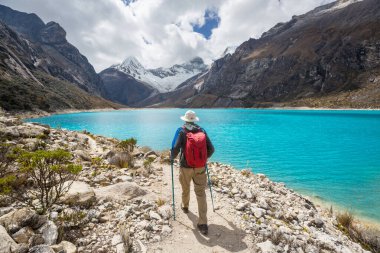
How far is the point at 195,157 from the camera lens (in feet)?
20.3

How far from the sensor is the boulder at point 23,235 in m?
4.53

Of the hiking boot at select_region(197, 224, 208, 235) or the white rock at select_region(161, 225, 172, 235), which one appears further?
the hiking boot at select_region(197, 224, 208, 235)

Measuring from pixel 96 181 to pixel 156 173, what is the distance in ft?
8.95

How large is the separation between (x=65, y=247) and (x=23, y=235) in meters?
0.80

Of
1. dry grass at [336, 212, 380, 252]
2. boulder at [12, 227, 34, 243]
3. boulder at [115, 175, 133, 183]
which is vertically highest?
boulder at [12, 227, 34, 243]

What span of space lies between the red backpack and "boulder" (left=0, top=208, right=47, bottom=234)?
345 cm

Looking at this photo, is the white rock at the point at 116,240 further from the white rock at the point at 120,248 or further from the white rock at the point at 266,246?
the white rock at the point at 266,246

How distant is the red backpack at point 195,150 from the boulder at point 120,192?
7.90 ft

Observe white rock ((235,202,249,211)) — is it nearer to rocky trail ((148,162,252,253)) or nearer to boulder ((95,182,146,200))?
rocky trail ((148,162,252,253))

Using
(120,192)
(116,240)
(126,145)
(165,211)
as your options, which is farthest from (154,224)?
(126,145)

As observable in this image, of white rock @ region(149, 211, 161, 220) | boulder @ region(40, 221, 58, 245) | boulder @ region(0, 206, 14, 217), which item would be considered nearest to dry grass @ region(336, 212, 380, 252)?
white rock @ region(149, 211, 161, 220)

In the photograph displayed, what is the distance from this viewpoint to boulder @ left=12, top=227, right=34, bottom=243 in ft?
14.9

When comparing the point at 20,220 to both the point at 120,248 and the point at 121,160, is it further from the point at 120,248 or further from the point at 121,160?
the point at 121,160

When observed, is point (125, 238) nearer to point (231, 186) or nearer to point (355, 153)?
point (231, 186)
